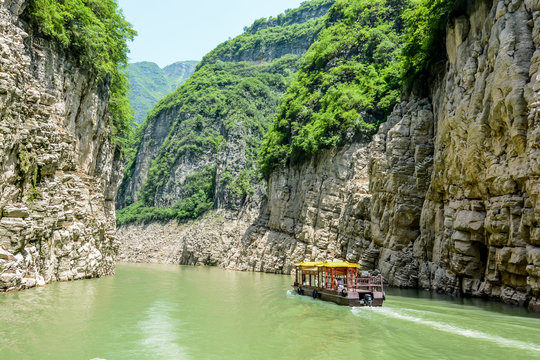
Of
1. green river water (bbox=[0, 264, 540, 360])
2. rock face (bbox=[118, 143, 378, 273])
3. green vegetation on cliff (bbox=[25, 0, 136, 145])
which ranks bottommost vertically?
green river water (bbox=[0, 264, 540, 360])

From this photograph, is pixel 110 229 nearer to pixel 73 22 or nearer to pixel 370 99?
pixel 73 22

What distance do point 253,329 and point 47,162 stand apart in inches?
683

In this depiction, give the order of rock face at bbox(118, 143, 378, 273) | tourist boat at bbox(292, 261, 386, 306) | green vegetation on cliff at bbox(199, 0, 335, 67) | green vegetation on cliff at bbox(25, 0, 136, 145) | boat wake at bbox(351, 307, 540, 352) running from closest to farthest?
1. boat wake at bbox(351, 307, 540, 352)
2. tourist boat at bbox(292, 261, 386, 306)
3. green vegetation on cliff at bbox(25, 0, 136, 145)
4. rock face at bbox(118, 143, 378, 273)
5. green vegetation on cliff at bbox(199, 0, 335, 67)

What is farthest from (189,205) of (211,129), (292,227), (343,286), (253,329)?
(253,329)

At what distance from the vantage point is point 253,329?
15.5 m

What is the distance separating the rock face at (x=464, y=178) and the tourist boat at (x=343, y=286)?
18.9 ft

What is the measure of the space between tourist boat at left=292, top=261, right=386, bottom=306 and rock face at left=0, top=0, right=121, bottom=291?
16810 millimetres

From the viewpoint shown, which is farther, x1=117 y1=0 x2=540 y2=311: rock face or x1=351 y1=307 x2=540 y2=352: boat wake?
x1=117 y1=0 x2=540 y2=311: rock face

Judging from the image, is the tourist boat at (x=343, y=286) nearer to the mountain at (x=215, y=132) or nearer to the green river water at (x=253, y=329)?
the green river water at (x=253, y=329)

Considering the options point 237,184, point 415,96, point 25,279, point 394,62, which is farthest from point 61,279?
point 237,184

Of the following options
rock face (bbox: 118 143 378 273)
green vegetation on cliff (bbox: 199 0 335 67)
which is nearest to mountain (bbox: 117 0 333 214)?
green vegetation on cliff (bbox: 199 0 335 67)

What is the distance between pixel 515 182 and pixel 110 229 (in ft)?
114

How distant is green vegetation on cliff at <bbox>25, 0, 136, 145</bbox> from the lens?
25578 mm

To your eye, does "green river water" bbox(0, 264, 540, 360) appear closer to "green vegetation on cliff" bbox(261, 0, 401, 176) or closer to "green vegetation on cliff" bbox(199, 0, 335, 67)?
"green vegetation on cliff" bbox(261, 0, 401, 176)
